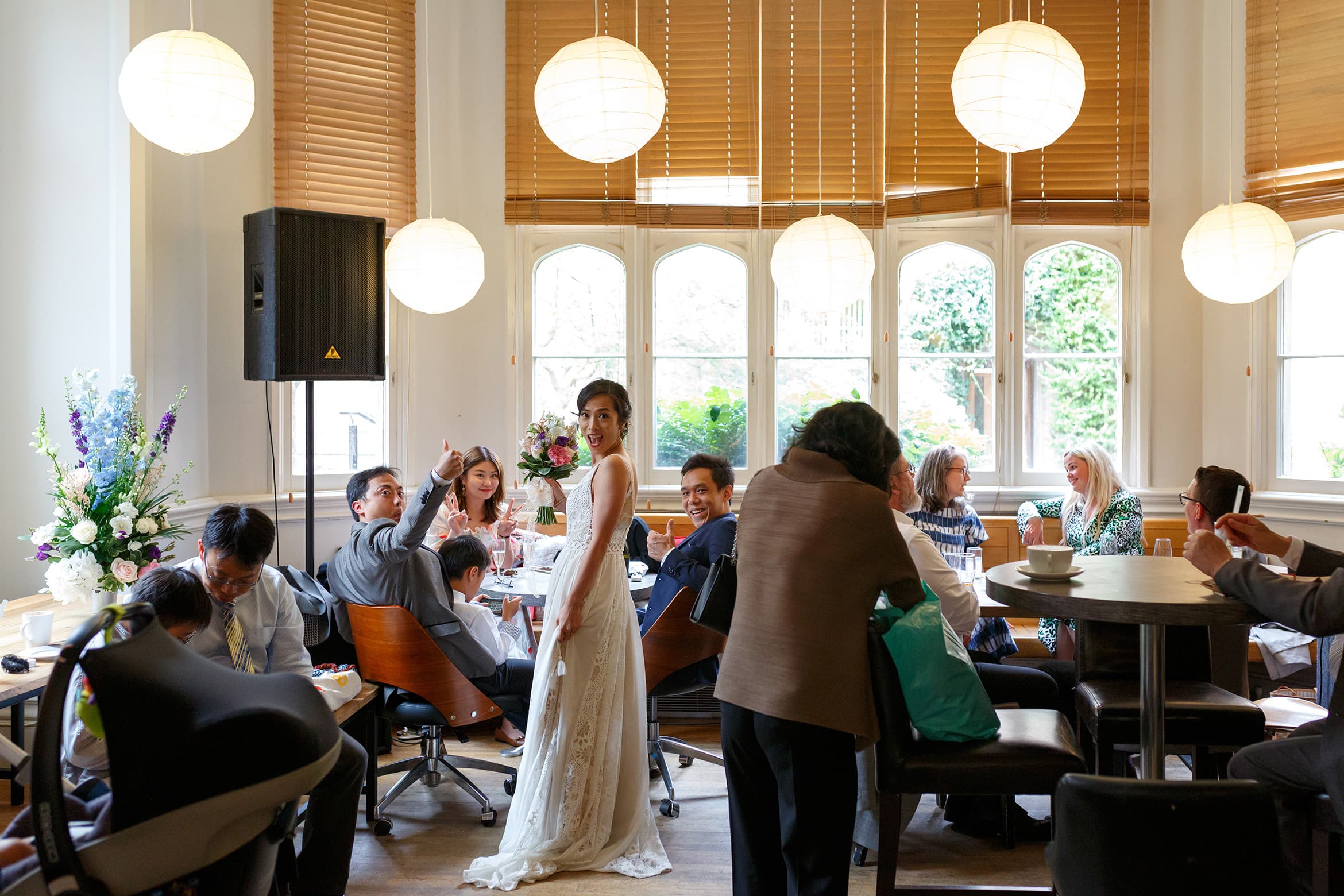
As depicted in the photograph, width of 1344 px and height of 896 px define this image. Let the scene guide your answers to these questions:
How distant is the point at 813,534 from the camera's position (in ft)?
7.39

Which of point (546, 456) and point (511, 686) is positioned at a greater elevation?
point (546, 456)

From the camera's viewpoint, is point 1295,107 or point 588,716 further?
point 1295,107

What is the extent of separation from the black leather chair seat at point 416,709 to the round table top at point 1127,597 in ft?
5.95

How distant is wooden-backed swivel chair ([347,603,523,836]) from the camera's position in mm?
3406

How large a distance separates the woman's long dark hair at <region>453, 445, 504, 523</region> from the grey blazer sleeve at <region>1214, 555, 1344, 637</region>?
3.28 meters

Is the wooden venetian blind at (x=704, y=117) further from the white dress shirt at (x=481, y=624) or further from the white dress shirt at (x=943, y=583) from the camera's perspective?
the white dress shirt at (x=943, y=583)

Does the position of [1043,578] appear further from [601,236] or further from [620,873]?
[601,236]

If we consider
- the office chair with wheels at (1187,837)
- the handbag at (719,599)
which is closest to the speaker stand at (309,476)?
the handbag at (719,599)

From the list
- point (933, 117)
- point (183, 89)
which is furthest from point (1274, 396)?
point (183, 89)

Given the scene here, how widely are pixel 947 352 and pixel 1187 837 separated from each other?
4.44 metres

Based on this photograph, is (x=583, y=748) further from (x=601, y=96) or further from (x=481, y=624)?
(x=601, y=96)

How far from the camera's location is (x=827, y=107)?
5.86m

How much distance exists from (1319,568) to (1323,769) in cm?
67

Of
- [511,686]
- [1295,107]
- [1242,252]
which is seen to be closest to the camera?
[511,686]
